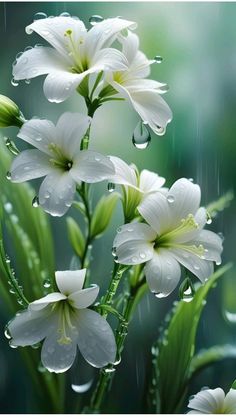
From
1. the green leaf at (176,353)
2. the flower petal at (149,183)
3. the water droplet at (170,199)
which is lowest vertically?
the green leaf at (176,353)

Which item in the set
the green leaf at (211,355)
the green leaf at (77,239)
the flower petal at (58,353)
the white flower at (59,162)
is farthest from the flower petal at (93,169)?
the green leaf at (211,355)

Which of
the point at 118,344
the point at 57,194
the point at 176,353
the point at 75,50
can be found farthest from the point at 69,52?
the point at 176,353

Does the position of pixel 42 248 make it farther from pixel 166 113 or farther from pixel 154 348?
pixel 166 113

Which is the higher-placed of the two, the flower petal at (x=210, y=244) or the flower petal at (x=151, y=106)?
the flower petal at (x=151, y=106)

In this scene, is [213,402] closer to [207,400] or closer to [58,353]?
[207,400]

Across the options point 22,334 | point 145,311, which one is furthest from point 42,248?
point 22,334

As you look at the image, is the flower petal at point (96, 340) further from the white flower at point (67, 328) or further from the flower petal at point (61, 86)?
the flower petal at point (61, 86)
